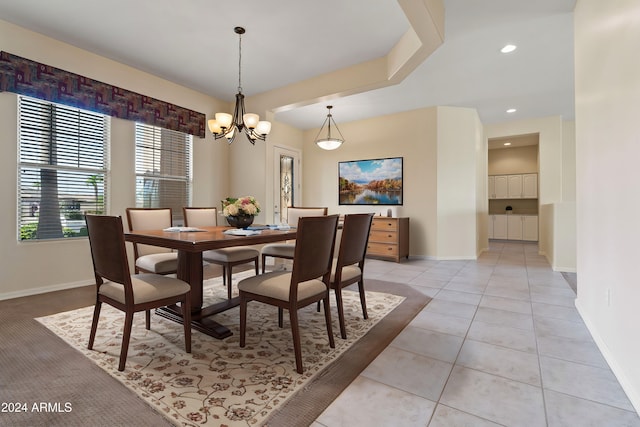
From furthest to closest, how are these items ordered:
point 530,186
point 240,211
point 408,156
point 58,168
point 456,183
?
point 530,186 < point 408,156 < point 456,183 < point 58,168 < point 240,211

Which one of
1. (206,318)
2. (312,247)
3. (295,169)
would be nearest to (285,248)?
(206,318)

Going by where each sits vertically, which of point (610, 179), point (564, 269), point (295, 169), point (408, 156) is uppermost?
point (408, 156)

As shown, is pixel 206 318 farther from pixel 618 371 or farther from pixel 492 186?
pixel 492 186

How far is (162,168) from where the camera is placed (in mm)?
4320

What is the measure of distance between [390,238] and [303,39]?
345 cm

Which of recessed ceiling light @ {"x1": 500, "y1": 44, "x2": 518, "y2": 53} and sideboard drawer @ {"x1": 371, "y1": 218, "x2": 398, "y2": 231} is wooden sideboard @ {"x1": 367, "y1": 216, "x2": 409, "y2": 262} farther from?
recessed ceiling light @ {"x1": 500, "y1": 44, "x2": 518, "y2": 53}

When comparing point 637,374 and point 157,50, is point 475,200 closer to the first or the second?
point 637,374

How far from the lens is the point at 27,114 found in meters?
3.16

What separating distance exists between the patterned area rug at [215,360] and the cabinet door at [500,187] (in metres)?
7.29

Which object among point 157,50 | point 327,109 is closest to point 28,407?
point 157,50

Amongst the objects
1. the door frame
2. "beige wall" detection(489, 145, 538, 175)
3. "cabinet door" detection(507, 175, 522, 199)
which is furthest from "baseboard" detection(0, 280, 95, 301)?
"beige wall" detection(489, 145, 538, 175)

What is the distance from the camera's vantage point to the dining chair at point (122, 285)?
5.74 feet

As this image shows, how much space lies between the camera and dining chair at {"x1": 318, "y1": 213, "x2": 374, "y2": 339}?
223 cm

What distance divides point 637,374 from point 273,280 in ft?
6.42
